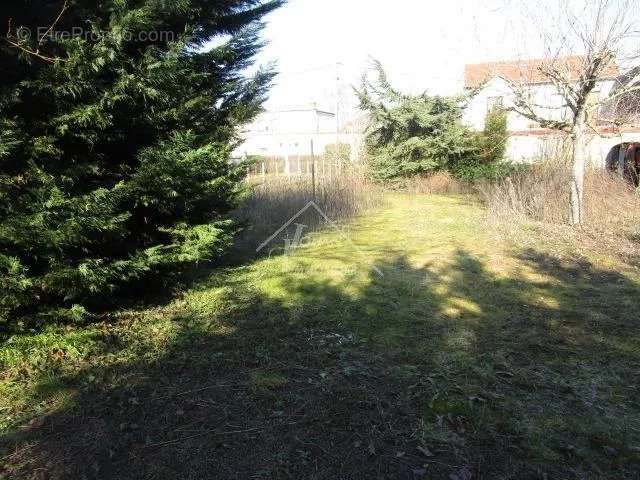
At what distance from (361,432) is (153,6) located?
353 centimetres

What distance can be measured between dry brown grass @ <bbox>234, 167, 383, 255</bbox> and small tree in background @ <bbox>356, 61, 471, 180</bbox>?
2549 millimetres

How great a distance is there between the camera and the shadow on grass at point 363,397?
2.28 metres

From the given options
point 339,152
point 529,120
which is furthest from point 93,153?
point 339,152

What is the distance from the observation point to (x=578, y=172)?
7.71 m

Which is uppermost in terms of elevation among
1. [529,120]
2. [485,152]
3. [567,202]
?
[529,120]

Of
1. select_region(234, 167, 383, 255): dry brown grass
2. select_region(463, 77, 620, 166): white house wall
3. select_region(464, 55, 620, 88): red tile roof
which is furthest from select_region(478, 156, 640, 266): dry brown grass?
select_region(234, 167, 383, 255): dry brown grass

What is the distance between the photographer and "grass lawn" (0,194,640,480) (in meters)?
2.30

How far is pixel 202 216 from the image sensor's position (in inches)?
194

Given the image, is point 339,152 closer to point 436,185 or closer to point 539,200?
point 436,185

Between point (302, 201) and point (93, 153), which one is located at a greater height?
point (93, 153)

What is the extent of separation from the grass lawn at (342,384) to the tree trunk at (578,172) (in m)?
2.75

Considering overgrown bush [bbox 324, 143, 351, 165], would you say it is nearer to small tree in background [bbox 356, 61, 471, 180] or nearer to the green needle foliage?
small tree in background [bbox 356, 61, 471, 180]

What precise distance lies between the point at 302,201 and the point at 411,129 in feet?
23.0

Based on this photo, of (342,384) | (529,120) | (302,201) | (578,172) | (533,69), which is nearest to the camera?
(342,384)
